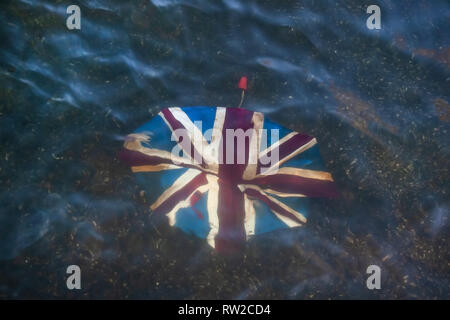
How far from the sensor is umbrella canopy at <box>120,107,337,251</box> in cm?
271

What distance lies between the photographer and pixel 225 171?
2.80 metres

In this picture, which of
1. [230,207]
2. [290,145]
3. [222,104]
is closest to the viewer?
[230,207]

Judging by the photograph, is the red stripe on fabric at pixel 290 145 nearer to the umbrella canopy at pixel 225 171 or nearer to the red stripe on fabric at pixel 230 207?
the umbrella canopy at pixel 225 171

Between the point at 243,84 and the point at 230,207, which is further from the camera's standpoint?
the point at 243,84

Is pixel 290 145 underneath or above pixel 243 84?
underneath

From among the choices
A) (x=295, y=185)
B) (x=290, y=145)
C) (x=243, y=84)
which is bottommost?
(x=295, y=185)

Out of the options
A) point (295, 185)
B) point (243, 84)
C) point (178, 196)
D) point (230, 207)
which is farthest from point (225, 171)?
point (243, 84)

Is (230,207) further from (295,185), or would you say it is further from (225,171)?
(295,185)

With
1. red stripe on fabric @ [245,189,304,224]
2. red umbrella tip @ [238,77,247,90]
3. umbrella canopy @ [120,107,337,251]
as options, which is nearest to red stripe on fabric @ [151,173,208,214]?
umbrella canopy @ [120,107,337,251]

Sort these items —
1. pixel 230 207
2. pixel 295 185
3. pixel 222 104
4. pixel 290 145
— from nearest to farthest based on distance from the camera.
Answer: pixel 230 207, pixel 295 185, pixel 290 145, pixel 222 104

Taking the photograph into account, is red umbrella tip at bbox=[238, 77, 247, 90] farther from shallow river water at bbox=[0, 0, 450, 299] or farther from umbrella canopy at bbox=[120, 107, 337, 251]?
umbrella canopy at bbox=[120, 107, 337, 251]

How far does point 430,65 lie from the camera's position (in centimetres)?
349

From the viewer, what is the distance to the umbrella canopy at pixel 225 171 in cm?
271

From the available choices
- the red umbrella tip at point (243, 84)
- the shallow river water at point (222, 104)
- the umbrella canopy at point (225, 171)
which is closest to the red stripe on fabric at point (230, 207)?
the umbrella canopy at point (225, 171)
